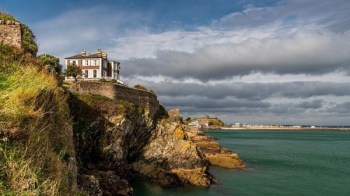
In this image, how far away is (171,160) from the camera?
52.6m

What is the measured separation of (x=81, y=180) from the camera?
24.2m

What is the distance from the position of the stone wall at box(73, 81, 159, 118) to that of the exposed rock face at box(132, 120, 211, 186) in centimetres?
525

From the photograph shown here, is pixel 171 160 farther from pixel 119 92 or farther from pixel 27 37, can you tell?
pixel 27 37

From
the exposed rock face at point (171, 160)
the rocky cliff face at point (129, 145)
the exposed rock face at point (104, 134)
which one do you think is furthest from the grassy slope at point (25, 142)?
the exposed rock face at point (171, 160)

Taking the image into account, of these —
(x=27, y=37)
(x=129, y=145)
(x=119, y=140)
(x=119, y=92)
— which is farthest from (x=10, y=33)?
(x=119, y=92)

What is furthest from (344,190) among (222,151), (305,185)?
(222,151)

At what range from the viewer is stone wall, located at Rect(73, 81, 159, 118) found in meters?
52.4

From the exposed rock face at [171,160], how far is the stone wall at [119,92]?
5253 millimetres

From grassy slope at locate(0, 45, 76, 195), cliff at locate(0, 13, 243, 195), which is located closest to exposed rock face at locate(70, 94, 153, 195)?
cliff at locate(0, 13, 243, 195)

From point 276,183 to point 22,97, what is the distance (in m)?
48.3

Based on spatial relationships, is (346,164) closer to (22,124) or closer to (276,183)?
(276,183)

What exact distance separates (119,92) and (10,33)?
33.6 m

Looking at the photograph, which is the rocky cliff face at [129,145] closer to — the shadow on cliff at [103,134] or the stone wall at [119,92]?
the shadow on cliff at [103,134]

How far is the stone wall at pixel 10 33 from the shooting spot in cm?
2191
